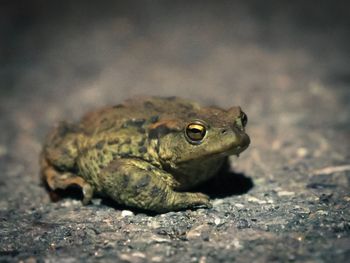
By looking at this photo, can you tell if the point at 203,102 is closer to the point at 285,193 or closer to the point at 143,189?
the point at 285,193

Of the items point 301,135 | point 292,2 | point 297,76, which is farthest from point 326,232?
point 292,2

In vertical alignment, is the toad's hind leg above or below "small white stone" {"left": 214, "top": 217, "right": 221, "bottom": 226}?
above

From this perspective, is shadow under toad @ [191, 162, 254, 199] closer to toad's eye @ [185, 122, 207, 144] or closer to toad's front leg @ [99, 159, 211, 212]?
toad's front leg @ [99, 159, 211, 212]

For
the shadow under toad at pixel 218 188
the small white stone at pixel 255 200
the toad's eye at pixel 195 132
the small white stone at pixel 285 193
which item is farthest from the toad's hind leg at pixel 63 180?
the small white stone at pixel 285 193

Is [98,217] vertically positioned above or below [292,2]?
below

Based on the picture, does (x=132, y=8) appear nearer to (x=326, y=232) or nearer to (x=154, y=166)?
(x=154, y=166)

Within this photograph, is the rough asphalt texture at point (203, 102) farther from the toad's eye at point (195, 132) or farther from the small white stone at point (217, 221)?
the toad's eye at point (195, 132)

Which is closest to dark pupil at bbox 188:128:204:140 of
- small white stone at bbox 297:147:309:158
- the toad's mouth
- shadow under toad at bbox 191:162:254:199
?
the toad's mouth

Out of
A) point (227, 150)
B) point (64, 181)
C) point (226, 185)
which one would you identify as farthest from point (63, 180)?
point (227, 150)
